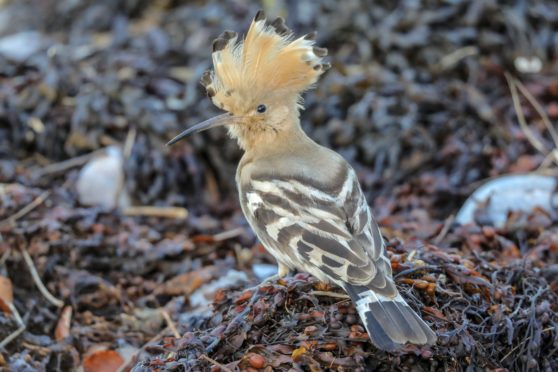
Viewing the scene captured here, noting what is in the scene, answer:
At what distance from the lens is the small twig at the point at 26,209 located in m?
5.50

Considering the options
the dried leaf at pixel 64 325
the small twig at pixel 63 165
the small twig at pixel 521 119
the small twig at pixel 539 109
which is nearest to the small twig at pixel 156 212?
the small twig at pixel 63 165

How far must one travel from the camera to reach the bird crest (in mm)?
4383

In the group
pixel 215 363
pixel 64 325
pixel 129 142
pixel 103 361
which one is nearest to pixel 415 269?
pixel 215 363

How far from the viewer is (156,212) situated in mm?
6348

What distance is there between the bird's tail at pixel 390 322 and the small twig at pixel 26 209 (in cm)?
288

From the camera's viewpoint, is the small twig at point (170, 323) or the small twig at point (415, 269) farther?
the small twig at point (170, 323)

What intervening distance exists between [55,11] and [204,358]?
5869 mm

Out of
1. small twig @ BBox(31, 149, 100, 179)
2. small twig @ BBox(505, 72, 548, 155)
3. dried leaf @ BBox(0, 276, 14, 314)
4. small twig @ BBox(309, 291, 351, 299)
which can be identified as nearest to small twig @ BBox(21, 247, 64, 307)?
dried leaf @ BBox(0, 276, 14, 314)

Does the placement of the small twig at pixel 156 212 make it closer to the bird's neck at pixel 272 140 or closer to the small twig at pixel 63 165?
the small twig at pixel 63 165

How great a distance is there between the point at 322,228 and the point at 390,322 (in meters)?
0.64

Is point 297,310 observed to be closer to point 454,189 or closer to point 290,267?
point 290,267

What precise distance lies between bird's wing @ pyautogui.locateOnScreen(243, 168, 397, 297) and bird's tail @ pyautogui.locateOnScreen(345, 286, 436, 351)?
4 centimetres

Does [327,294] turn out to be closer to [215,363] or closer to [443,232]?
[215,363]

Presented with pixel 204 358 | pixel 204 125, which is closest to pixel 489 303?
pixel 204 358
